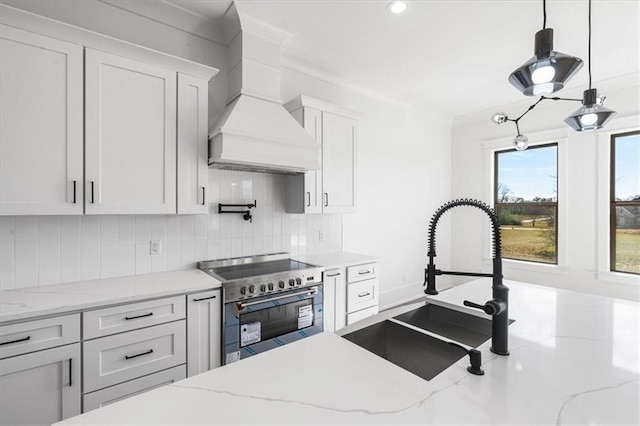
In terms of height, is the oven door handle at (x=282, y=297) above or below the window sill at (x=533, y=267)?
above

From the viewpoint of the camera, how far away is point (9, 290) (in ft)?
6.01

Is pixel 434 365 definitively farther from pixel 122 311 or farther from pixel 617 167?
pixel 617 167

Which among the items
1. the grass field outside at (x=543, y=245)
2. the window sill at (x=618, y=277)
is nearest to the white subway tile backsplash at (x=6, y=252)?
the grass field outside at (x=543, y=245)

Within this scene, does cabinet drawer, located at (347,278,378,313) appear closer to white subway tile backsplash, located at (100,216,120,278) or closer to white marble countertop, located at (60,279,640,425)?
white marble countertop, located at (60,279,640,425)

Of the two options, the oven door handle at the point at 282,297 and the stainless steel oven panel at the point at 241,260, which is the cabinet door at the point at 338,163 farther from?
the oven door handle at the point at 282,297

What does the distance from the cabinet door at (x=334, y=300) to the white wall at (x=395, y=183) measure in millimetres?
944

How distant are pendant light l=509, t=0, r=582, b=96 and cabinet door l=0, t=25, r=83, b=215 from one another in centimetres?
240

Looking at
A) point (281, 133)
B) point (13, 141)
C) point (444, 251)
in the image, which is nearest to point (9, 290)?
point (13, 141)

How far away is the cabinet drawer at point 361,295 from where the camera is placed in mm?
2873

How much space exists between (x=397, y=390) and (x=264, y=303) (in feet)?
5.22

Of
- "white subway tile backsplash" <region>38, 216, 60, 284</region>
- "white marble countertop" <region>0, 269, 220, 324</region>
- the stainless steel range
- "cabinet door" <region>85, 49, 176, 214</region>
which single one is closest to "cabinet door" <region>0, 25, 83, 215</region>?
"cabinet door" <region>85, 49, 176, 214</region>

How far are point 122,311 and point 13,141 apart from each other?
44.0 inches

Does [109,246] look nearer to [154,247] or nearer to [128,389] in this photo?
[154,247]

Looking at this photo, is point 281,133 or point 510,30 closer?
point 281,133
